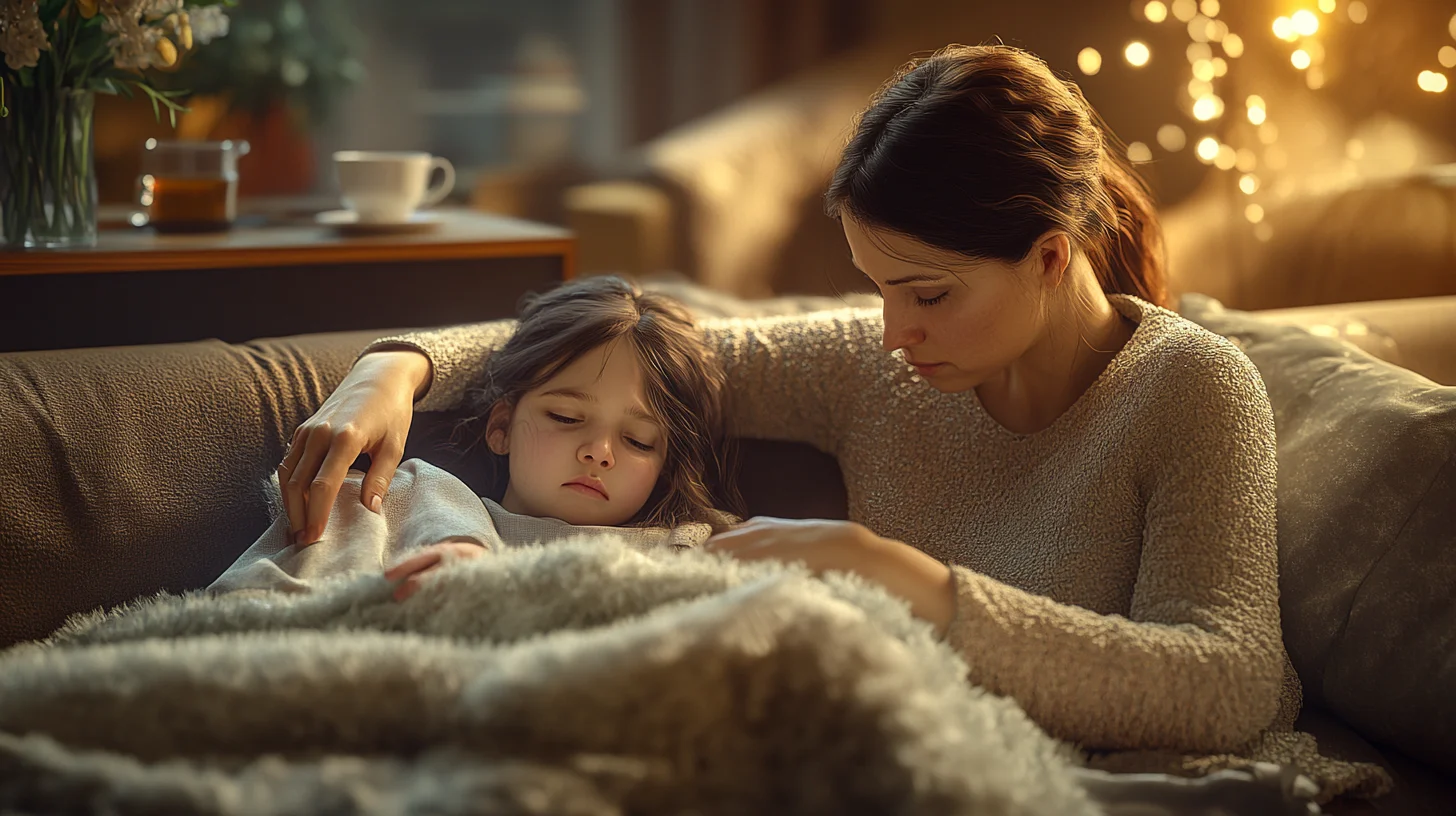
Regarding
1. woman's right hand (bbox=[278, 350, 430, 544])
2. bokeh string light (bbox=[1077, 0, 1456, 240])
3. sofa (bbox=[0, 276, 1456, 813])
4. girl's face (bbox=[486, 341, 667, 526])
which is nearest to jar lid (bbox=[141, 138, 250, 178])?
sofa (bbox=[0, 276, 1456, 813])

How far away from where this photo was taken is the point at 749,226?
2.70m

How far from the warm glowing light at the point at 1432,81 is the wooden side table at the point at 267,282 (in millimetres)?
2289

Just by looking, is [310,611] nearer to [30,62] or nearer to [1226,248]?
[30,62]

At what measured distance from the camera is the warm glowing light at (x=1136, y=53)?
2996mm

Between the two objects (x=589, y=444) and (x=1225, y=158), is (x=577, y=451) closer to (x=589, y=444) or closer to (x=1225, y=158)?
(x=589, y=444)

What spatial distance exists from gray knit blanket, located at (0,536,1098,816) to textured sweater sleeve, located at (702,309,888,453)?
59 centimetres

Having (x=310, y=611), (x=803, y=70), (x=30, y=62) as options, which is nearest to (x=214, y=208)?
(x=30, y=62)

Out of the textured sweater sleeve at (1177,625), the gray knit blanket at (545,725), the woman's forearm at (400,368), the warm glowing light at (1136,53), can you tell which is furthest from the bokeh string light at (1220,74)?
the gray knit blanket at (545,725)

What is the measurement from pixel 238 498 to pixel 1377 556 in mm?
1116

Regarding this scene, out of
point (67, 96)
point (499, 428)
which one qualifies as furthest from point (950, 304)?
point (67, 96)

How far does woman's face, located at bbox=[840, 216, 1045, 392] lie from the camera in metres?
1.15

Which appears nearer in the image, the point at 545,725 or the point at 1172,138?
the point at 545,725

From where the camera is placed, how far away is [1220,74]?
3002 millimetres

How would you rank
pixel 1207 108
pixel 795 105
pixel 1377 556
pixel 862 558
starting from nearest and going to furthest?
pixel 862 558 < pixel 1377 556 < pixel 795 105 < pixel 1207 108
